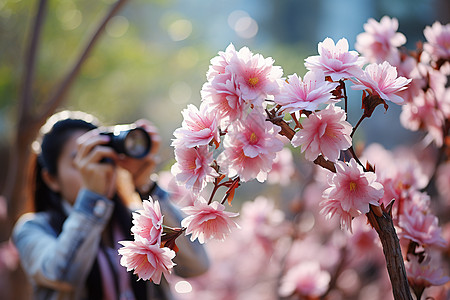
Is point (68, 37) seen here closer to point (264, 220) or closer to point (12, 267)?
point (12, 267)

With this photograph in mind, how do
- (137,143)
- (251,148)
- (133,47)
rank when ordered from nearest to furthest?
(251,148), (137,143), (133,47)

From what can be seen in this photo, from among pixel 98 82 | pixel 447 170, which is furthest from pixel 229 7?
pixel 447 170

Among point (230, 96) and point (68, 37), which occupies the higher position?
point (68, 37)

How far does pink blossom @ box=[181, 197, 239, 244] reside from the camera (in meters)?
0.49

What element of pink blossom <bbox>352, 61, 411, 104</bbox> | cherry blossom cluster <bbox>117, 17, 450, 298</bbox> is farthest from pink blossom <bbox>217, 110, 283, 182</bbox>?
pink blossom <bbox>352, 61, 411, 104</bbox>

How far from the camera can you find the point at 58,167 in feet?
3.15

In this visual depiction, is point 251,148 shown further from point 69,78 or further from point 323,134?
point 69,78

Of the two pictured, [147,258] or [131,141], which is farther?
[131,141]

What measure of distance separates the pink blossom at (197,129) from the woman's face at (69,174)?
1.66 feet

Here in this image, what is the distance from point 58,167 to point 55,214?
10 cm

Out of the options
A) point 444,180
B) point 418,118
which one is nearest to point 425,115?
point 418,118

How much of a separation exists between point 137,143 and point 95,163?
0.29 ft

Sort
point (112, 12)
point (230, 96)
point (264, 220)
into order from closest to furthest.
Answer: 1. point (230, 96)
2. point (112, 12)
3. point (264, 220)

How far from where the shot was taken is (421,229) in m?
0.62
